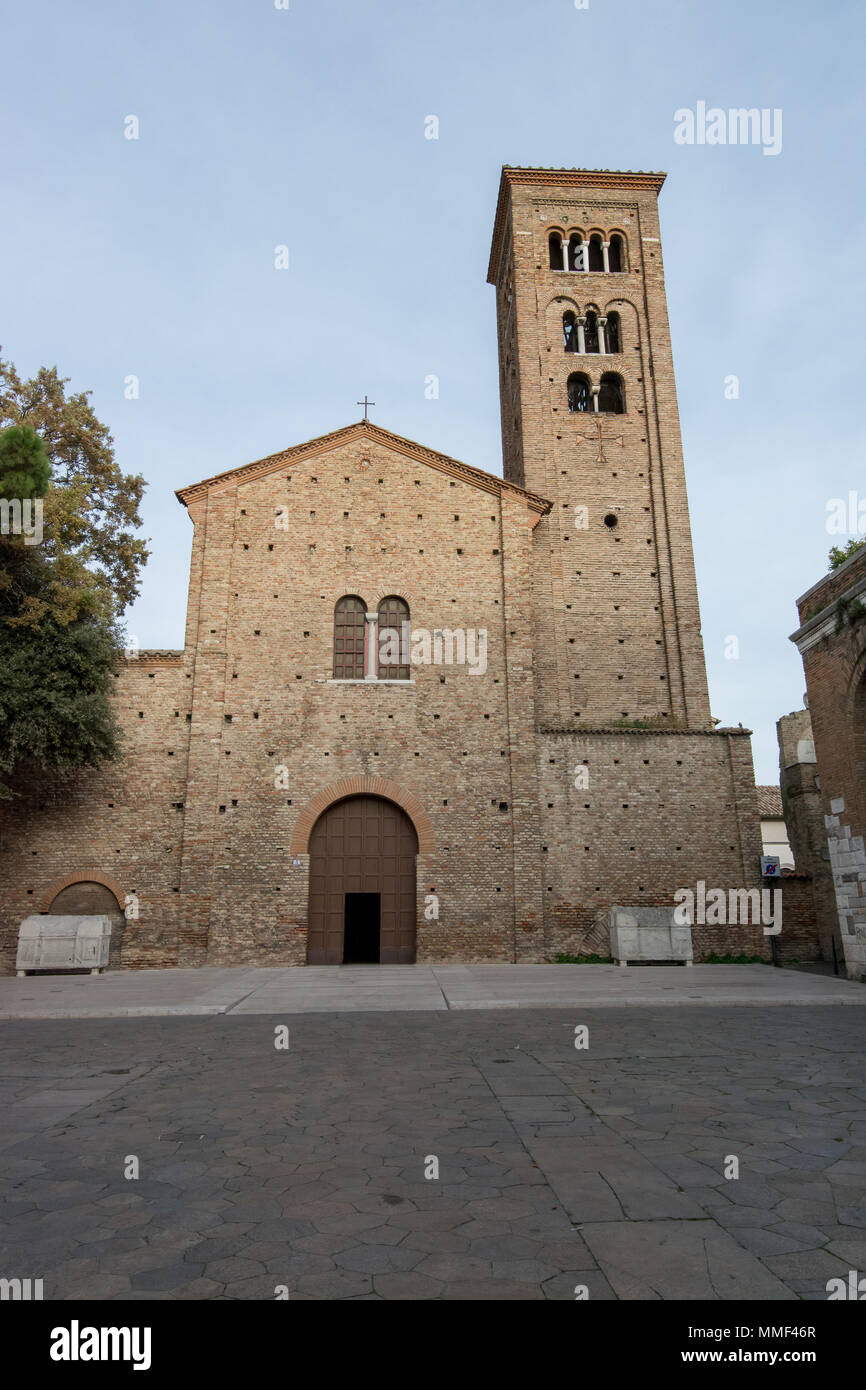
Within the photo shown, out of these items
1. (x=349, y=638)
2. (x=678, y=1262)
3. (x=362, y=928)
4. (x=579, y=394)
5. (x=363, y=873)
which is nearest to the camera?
(x=678, y=1262)

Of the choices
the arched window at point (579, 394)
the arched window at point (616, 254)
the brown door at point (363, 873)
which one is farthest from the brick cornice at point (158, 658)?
the arched window at point (616, 254)

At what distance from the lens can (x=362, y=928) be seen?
17.9m

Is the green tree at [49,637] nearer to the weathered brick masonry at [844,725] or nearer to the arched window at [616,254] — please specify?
the weathered brick masonry at [844,725]

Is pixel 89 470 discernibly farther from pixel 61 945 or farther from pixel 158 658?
pixel 61 945

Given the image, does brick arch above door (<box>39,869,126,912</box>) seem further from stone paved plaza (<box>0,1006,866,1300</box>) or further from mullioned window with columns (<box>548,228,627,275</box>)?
mullioned window with columns (<box>548,228,627,275</box>)

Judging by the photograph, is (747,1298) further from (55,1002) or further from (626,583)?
(626,583)

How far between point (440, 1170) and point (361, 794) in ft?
40.2

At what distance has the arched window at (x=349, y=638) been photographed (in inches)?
660

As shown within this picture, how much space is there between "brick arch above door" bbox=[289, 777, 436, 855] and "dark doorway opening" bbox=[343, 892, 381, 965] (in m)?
2.31

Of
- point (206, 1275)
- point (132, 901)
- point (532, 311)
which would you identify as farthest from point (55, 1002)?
point (532, 311)

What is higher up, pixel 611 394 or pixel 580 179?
pixel 580 179

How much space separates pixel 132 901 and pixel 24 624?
551cm

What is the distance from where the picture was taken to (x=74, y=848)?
50.0ft

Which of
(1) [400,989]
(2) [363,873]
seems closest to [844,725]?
(1) [400,989]
